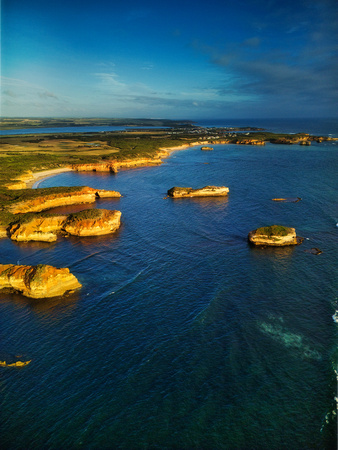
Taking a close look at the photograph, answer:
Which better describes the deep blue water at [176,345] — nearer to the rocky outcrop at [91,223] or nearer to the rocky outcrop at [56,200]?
the rocky outcrop at [91,223]

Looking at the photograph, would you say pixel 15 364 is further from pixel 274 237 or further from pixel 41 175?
pixel 41 175

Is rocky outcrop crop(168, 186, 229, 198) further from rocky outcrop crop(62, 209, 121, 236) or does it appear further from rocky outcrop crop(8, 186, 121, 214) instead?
rocky outcrop crop(62, 209, 121, 236)

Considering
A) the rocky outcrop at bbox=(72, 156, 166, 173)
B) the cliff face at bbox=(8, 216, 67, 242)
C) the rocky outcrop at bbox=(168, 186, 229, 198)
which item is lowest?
the cliff face at bbox=(8, 216, 67, 242)

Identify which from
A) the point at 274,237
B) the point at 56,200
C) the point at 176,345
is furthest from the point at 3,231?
the point at 274,237

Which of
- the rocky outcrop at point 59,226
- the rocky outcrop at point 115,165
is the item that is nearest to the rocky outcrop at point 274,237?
the rocky outcrop at point 59,226

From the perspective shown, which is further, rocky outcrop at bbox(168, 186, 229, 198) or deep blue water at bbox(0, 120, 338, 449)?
rocky outcrop at bbox(168, 186, 229, 198)

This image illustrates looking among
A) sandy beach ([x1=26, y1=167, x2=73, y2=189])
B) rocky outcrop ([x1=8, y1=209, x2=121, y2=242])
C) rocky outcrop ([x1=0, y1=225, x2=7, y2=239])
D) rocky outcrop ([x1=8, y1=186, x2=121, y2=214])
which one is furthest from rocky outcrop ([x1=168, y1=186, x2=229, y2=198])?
sandy beach ([x1=26, y1=167, x2=73, y2=189])
